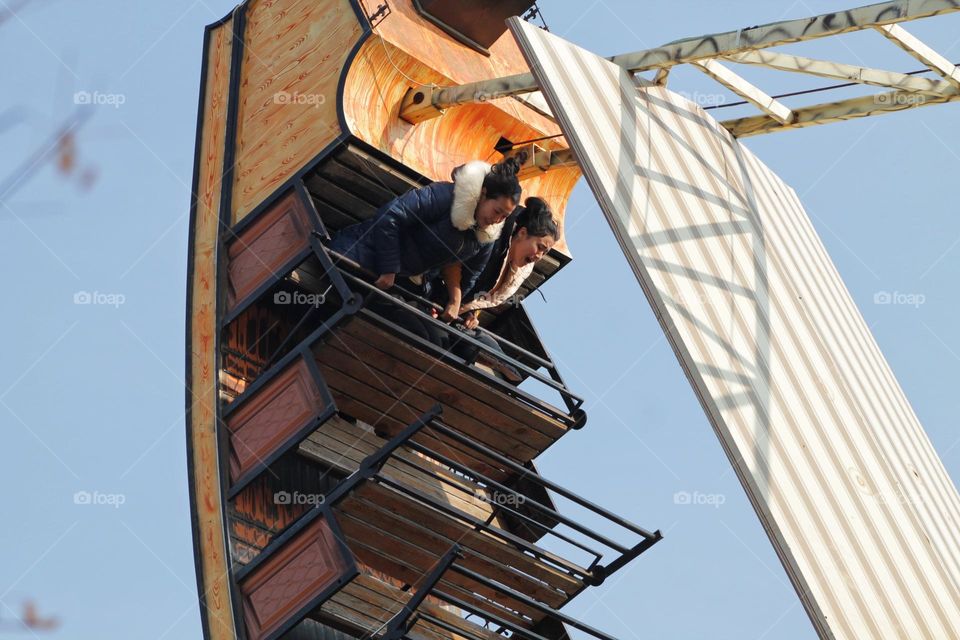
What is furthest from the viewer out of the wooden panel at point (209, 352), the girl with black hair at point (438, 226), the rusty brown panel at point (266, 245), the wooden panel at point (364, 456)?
the rusty brown panel at point (266, 245)

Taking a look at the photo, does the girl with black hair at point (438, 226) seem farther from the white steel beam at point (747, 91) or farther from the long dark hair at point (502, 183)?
the white steel beam at point (747, 91)

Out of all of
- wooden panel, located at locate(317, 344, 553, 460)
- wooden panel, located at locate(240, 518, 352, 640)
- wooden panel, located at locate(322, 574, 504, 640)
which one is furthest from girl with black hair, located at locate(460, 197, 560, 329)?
wooden panel, located at locate(240, 518, 352, 640)

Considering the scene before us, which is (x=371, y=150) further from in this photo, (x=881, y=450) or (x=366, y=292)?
(x=881, y=450)

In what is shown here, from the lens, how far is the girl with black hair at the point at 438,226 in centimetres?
1542

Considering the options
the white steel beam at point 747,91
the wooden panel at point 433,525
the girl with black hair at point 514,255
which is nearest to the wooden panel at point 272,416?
the wooden panel at point 433,525

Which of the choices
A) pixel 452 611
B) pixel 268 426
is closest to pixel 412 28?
pixel 268 426

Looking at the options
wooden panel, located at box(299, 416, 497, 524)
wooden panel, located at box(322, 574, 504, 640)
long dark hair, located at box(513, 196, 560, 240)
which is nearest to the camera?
wooden panel, located at box(322, 574, 504, 640)

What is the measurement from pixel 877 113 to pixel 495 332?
15.2ft

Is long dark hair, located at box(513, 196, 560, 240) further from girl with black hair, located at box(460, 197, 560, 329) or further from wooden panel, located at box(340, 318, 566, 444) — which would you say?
wooden panel, located at box(340, 318, 566, 444)

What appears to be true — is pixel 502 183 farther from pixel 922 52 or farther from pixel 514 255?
pixel 922 52

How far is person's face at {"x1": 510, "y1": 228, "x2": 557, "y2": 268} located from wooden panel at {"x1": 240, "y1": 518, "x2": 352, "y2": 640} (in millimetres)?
3715

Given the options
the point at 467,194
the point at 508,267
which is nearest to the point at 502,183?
the point at 467,194

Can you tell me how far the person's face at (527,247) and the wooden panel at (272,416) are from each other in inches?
104

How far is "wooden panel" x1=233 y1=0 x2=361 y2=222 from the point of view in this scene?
16547mm
